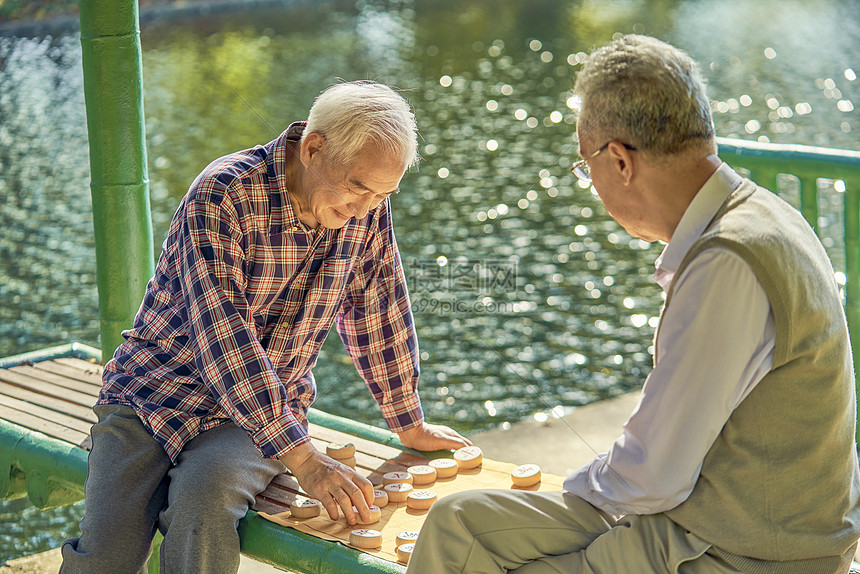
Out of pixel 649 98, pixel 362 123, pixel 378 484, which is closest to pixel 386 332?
pixel 378 484

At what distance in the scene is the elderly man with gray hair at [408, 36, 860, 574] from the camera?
5.37 ft

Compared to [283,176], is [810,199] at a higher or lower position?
lower

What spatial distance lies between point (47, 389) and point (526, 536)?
2173 mm

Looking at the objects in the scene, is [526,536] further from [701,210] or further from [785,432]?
[701,210]

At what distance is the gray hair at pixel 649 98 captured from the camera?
174cm

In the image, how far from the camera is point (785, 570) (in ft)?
Answer: 5.73

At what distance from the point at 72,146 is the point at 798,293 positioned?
38.5 ft

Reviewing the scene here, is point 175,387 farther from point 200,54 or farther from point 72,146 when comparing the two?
point 200,54

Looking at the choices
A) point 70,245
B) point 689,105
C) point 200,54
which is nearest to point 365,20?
point 200,54

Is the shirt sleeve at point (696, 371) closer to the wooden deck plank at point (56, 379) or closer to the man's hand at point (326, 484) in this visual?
the man's hand at point (326, 484)

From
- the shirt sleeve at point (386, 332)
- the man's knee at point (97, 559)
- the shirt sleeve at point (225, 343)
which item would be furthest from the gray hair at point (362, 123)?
the man's knee at point (97, 559)

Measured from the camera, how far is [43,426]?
3098 millimetres

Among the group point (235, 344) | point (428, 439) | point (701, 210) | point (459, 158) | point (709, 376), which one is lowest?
point (459, 158)

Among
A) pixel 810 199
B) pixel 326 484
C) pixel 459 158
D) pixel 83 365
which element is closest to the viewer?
pixel 326 484
